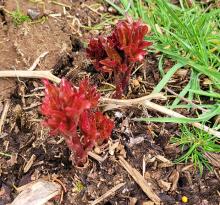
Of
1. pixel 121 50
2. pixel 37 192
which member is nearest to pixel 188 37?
pixel 121 50

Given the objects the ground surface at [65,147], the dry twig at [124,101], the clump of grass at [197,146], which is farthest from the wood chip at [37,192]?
the clump of grass at [197,146]

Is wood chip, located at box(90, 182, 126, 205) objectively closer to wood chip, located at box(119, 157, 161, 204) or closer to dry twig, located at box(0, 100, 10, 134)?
wood chip, located at box(119, 157, 161, 204)

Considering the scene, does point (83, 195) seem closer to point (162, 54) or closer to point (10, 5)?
point (162, 54)

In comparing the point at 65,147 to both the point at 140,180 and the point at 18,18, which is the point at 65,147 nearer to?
the point at 140,180

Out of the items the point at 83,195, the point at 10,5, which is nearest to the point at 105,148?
the point at 83,195

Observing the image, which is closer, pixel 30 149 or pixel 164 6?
pixel 30 149

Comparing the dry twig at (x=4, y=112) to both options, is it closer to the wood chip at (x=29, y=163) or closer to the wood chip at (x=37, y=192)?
the wood chip at (x=29, y=163)
